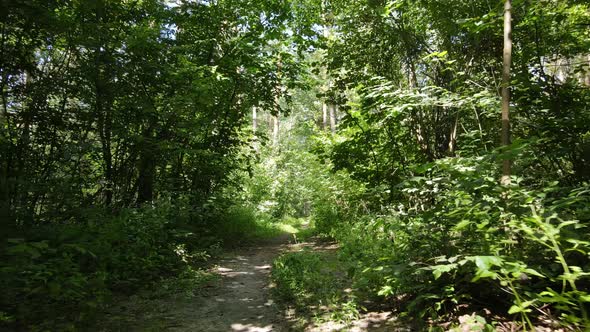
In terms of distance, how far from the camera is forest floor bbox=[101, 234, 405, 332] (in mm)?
4074

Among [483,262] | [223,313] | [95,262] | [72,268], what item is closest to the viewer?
[483,262]

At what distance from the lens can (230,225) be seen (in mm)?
10688

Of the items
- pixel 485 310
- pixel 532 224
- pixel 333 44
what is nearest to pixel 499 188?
pixel 532 224

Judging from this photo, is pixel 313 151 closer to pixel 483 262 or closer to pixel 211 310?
pixel 211 310

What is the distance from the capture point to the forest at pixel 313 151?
3305 mm

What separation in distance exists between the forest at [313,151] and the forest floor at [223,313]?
0.04 meters

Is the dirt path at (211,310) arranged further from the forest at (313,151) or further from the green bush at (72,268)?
the green bush at (72,268)

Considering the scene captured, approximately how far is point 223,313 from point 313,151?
4.54 m

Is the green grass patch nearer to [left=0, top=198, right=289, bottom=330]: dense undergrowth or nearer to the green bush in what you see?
[left=0, top=198, right=289, bottom=330]: dense undergrowth

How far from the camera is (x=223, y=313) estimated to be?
15.8 feet

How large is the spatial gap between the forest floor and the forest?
0.04 meters

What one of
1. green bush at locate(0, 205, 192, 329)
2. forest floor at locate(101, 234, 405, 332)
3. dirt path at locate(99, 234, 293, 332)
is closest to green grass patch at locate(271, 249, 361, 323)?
forest floor at locate(101, 234, 405, 332)

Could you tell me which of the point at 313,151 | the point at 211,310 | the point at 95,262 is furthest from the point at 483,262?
the point at 313,151

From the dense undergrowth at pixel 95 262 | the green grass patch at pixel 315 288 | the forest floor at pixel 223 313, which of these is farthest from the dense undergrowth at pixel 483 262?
the dense undergrowth at pixel 95 262
